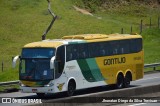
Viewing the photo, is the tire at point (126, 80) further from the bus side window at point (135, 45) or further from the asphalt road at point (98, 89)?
the bus side window at point (135, 45)

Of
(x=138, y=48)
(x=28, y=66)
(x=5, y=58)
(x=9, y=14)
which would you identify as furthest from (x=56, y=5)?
(x=28, y=66)

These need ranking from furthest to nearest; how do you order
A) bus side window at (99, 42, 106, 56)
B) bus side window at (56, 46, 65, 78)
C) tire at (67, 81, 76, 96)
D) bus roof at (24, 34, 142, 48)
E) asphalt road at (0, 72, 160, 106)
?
bus side window at (99, 42, 106, 56) < asphalt road at (0, 72, 160, 106) < tire at (67, 81, 76, 96) < bus roof at (24, 34, 142, 48) < bus side window at (56, 46, 65, 78)

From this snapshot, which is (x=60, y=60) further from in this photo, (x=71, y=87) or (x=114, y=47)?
(x=114, y=47)

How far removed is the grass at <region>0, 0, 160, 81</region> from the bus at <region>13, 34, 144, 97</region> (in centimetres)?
1764

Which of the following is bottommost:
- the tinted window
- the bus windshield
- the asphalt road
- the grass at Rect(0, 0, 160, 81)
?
the asphalt road

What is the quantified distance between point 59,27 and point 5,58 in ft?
46.2

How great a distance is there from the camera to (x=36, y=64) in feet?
88.0

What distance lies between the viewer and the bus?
87.5 feet

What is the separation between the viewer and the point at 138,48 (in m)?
33.2

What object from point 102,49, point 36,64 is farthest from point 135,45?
point 36,64

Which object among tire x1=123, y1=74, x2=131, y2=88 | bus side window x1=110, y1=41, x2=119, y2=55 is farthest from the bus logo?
tire x1=123, y1=74, x2=131, y2=88

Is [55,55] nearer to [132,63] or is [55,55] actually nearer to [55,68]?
[55,68]

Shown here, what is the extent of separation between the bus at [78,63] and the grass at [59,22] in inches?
695

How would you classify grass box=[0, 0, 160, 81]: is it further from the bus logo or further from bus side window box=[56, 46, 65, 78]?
bus side window box=[56, 46, 65, 78]
